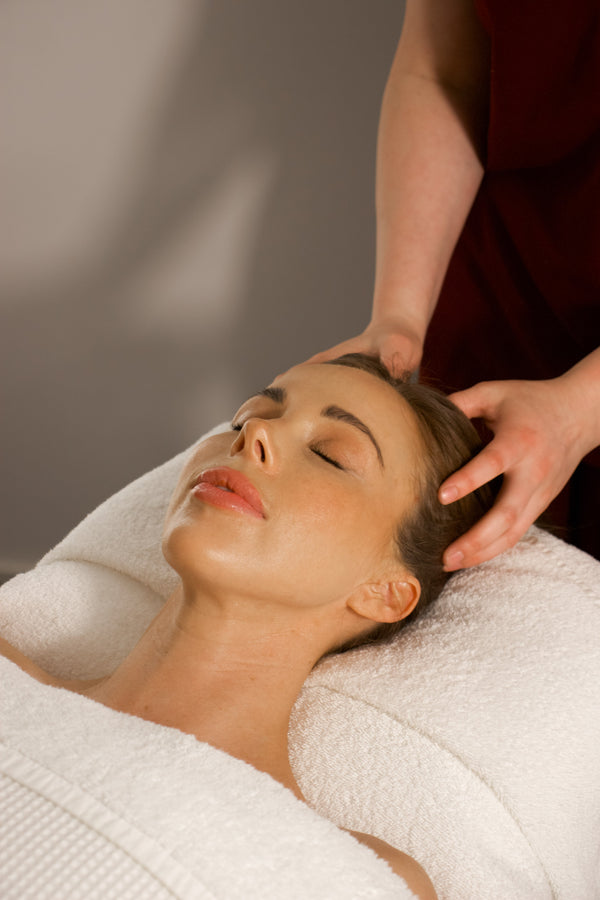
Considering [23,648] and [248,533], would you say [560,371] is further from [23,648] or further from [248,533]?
[23,648]

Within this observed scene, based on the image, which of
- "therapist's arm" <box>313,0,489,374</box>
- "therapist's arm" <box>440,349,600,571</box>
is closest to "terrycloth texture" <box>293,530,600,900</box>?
"therapist's arm" <box>440,349,600,571</box>

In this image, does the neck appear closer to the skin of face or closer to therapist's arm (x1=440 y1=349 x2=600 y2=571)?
the skin of face

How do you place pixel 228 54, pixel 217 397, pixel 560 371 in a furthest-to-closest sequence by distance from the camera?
pixel 217 397
pixel 228 54
pixel 560 371

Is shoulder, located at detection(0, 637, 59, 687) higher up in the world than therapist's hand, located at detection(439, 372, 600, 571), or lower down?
higher up

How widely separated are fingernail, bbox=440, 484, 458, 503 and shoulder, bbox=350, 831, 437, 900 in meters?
0.37

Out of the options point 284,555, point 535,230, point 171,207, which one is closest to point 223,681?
point 284,555

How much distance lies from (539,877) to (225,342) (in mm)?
1354

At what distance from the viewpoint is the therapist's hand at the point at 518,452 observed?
996 millimetres

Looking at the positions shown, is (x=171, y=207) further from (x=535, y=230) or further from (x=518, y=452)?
(x=518, y=452)

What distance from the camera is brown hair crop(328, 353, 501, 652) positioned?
3.43ft

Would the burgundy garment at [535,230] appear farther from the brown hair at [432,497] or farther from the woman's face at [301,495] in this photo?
the woman's face at [301,495]

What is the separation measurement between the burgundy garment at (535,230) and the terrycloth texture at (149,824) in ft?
2.50

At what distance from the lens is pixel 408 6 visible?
4.63ft

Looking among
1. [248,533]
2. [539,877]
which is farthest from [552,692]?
[248,533]
